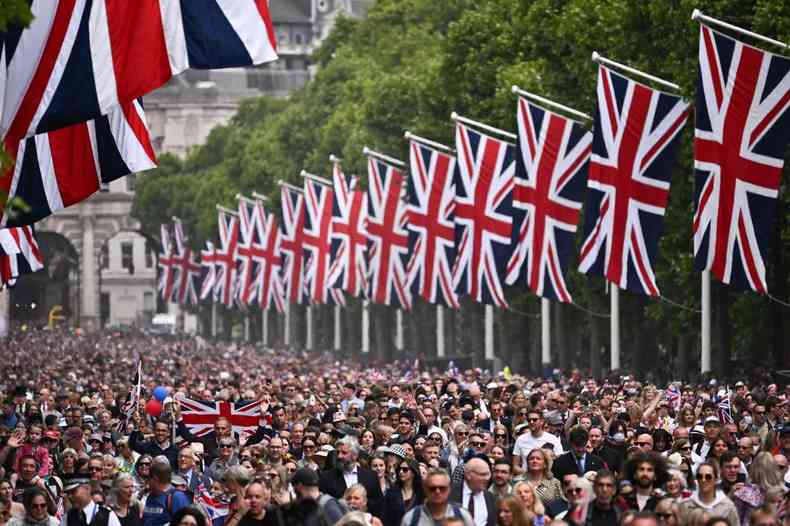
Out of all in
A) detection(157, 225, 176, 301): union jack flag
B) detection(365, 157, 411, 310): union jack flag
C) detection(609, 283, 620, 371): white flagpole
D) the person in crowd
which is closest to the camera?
the person in crowd

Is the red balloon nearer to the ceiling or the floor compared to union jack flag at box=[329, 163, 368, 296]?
nearer to the floor

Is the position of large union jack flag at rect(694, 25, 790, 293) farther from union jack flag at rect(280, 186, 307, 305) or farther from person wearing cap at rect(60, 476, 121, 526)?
union jack flag at rect(280, 186, 307, 305)

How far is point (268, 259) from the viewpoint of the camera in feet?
274

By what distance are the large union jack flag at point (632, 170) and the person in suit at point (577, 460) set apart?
15859 mm

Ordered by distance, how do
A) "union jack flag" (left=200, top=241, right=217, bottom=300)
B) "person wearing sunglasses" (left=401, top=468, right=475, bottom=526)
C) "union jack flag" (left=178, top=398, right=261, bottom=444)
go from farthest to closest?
"union jack flag" (left=200, top=241, right=217, bottom=300), "union jack flag" (left=178, top=398, right=261, bottom=444), "person wearing sunglasses" (left=401, top=468, right=475, bottom=526)

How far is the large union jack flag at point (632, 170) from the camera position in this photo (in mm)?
37188

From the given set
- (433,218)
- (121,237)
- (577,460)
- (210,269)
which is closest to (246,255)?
(210,269)

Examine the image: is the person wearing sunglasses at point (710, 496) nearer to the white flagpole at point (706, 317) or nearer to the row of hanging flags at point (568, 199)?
the row of hanging flags at point (568, 199)

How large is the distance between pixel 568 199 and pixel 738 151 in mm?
10612

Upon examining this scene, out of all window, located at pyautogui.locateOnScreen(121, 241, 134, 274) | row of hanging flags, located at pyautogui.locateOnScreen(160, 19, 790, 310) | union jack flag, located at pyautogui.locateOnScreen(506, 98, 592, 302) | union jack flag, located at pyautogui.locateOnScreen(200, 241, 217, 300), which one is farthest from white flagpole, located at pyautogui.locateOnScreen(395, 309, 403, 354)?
window, located at pyautogui.locateOnScreen(121, 241, 134, 274)

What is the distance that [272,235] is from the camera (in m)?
83.5

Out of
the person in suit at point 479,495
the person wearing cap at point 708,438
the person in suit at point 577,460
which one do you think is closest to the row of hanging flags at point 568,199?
the person wearing cap at point 708,438

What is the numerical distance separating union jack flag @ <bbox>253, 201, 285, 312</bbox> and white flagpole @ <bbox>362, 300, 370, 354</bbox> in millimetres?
3610

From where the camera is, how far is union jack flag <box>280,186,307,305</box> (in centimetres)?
7744
